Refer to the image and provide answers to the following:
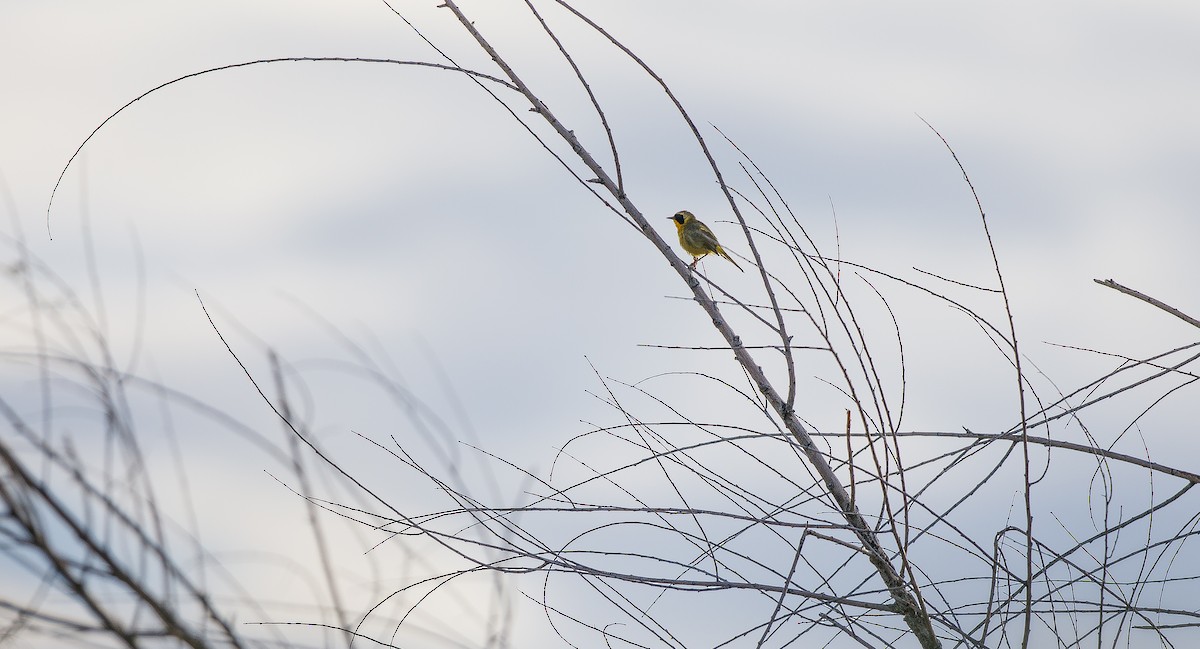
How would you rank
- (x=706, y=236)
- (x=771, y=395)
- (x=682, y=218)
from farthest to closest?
(x=682, y=218)
(x=706, y=236)
(x=771, y=395)

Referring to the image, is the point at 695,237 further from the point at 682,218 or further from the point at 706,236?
the point at 682,218

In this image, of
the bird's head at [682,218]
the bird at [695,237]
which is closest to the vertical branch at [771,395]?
the bird at [695,237]

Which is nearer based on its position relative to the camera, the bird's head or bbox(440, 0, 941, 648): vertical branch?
bbox(440, 0, 941, 648): vertical branch

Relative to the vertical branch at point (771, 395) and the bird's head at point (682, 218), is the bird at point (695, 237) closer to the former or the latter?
the bird's head at point (682, 218)

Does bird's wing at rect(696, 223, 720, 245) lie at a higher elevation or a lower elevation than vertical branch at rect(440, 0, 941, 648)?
higher

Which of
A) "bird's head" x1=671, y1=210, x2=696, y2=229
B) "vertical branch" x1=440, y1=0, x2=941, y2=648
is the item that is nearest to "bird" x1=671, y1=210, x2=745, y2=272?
"bird's head" x1=671, y1=210, x2=696, y2=229

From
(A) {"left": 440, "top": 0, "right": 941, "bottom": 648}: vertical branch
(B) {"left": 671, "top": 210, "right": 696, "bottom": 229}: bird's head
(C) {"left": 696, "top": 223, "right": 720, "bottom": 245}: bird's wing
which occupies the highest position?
(B) {"left": 671, "top": 210, "right": 696, "bottom": 229}: bird's head

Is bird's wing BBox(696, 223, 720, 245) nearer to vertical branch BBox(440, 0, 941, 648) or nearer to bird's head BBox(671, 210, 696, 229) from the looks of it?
bird's head BBox(671, 210, 696, 229)

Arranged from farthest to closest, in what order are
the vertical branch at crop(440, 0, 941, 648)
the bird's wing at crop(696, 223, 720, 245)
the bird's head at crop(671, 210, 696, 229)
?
1. the bird's head at crop(671, 210, 696, 229)
2. the bird's wing at crop(696, 223, 720, 245)
3. the vertical branch at crop(440, 0, 941, 648)

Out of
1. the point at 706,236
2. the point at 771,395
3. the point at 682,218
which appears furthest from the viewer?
the point at 682,218

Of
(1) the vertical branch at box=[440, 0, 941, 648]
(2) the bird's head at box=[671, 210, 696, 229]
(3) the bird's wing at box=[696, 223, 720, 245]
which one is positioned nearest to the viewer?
(1) the vertical branch at box=[440, 0, 941, 648]

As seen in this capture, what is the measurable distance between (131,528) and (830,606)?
6.39ft

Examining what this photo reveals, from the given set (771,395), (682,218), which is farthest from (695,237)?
(771,395)

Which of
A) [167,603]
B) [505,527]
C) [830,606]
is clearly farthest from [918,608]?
[167,603]
